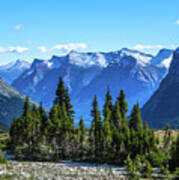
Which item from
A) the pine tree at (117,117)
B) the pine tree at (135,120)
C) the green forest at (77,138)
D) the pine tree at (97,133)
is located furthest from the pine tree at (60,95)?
the pine tree at (135,120)

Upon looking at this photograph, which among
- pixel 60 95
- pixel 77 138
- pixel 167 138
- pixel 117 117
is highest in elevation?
pixel 60 95

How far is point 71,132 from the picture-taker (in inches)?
3415

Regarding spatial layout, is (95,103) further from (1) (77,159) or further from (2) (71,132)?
(1) (77,159)

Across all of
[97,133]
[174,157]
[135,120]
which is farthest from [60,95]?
[174,157]

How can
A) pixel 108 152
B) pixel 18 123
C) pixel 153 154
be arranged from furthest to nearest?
pixel 18 123
pixel 108 152
pixel 153 154

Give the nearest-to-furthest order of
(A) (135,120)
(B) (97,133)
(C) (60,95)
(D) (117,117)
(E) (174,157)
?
(E) (174,157) → (B) (97,133) → (A) (135,120) → (D) (117,117) → (C) (60,95)

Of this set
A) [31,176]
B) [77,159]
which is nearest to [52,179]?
[31,176]

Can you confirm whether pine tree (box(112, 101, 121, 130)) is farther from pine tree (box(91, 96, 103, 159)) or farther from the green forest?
pine tree (box(91, 96, 103, 159))

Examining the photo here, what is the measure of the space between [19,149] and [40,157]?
25.0 ft

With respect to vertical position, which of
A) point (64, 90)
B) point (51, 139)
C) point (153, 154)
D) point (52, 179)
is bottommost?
point (52, 179)

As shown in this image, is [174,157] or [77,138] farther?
[77,138]

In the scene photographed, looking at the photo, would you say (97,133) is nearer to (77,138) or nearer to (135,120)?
(77,138)

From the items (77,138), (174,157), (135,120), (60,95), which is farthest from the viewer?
(60,95)

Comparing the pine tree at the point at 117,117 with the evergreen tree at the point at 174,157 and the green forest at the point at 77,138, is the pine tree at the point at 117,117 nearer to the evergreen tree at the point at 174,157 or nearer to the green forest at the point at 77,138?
the green forest at the point at 77,138
